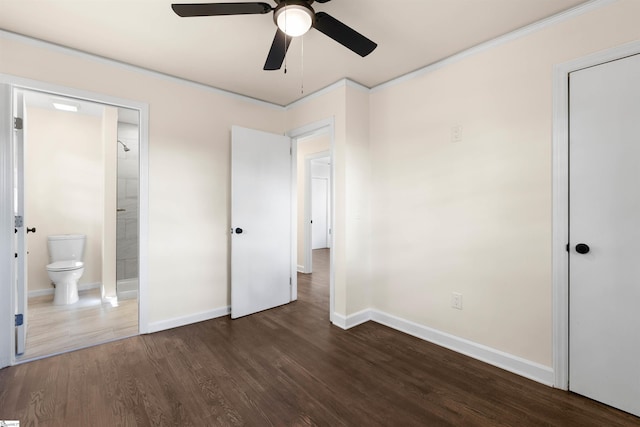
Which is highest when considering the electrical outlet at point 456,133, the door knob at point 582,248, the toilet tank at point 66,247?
the electrical outlet at point 456,133

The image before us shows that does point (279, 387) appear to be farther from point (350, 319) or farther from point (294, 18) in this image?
point (294, 18)

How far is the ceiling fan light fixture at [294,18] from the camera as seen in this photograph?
1546 millimetres

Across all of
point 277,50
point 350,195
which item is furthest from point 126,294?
point 277,50

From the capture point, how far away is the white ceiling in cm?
190

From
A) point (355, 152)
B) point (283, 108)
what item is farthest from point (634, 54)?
point (283, 108)

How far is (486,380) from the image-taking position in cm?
204

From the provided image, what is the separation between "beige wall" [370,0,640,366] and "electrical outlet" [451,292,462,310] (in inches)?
1.4

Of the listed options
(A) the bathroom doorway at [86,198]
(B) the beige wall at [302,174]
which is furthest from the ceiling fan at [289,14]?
(B) the beige wall at [302,174]

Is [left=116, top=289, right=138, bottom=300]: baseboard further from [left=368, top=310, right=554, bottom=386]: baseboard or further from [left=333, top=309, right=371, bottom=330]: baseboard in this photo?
[left=368, top=310, right=554, bottom=386]: baseboard

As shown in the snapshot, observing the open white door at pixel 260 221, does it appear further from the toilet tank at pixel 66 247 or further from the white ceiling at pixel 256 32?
the toilet tank at pixel 66 247

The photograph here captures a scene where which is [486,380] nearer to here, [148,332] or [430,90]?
[430,90]

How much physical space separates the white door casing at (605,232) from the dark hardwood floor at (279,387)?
0.20 metres

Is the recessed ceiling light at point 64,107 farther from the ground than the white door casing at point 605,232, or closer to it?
farther from the ground

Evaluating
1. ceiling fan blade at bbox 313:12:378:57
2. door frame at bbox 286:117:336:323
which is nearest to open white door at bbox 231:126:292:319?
door frame at bbox 286:117:336:323
